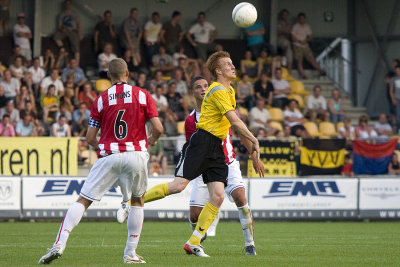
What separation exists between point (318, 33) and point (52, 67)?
33.5ft

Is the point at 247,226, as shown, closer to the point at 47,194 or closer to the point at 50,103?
the point at 47,194

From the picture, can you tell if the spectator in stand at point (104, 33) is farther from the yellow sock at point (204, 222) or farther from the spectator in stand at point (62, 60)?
the yellow sock at point (204, 222)

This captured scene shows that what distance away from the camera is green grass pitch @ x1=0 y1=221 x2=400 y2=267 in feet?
29.0

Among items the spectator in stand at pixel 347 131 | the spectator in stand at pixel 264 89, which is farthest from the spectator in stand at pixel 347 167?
the spectator in stand at pixel 264 89

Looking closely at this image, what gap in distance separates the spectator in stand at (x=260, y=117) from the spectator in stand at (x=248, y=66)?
2947 millimetres

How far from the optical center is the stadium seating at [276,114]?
76.5 feet

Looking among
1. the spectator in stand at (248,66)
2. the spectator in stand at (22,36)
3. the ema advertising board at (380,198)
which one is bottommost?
the ema advertising board at (380,198)

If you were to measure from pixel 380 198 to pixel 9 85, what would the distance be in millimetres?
10058

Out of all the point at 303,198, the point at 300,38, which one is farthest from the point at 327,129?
the point at 300,38

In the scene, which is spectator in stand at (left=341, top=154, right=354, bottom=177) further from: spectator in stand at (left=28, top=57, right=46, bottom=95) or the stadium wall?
spectator in stand at (left=28, top=57, right=46, bottom=95)

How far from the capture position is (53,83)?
22.4m

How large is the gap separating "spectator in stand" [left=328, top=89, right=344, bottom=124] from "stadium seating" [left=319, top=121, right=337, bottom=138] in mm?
788

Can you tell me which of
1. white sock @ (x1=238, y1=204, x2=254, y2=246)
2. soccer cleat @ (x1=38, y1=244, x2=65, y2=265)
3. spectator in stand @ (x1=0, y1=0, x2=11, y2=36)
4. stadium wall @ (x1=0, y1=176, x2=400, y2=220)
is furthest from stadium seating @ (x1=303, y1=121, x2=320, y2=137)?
soccer cleat @ (x1=38, y1=244, x2=65, y2=265)

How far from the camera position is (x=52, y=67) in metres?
23.8
